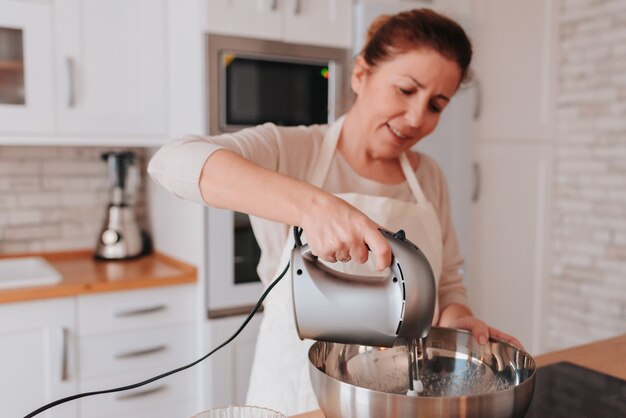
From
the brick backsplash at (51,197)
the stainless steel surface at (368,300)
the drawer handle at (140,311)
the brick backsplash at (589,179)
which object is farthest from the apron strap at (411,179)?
the brick backsplash at (589,179)

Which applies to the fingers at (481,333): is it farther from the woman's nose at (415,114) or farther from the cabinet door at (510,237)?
the cabinet door at (510,237)

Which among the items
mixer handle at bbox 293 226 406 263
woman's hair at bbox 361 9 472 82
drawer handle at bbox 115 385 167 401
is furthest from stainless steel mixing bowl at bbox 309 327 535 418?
drawer handle at bbox 115 385 167 401

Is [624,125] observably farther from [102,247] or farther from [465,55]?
[102,247]

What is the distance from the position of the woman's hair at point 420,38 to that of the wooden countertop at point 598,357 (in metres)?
0.59

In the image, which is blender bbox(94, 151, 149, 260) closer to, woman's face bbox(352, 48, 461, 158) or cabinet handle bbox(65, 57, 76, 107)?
cabinet handle bbox(65, 57, 76, 107)

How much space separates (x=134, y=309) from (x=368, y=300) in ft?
4.55

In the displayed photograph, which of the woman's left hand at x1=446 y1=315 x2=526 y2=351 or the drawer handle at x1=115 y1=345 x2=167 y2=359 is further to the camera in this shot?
the drawer handle at x1=115 y1=345 x2=167 y2=359

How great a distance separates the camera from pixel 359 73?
1.24m

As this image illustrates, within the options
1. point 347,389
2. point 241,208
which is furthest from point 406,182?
point 347,389

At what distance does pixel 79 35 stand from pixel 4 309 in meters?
0.88

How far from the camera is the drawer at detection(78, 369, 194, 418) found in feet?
6.11

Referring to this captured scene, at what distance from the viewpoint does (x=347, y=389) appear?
0.71 m

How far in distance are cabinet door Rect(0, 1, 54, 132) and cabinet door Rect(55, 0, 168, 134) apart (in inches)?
1.6

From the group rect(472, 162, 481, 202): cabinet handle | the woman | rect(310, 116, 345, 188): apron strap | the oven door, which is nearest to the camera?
the woman
